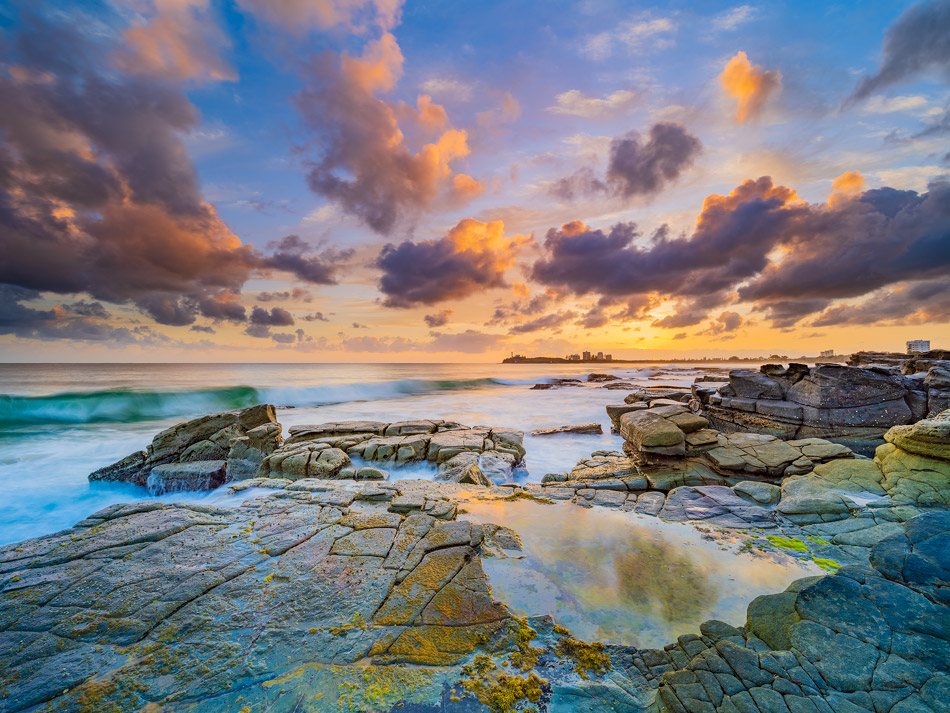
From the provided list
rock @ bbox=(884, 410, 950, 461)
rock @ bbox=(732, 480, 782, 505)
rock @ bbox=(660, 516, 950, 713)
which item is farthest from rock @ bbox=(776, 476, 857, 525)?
rock @ bbox=(660, 516, 950, 713)

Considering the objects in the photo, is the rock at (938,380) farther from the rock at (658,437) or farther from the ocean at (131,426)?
the ocean at (131,426)

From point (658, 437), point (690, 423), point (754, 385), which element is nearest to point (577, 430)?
point (754, 385)

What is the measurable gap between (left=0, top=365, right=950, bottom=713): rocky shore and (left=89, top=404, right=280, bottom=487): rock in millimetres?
4117

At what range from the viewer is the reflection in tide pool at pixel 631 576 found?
3.07 metres

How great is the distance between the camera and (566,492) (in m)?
6.61

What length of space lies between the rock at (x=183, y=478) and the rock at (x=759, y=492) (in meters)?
11.6

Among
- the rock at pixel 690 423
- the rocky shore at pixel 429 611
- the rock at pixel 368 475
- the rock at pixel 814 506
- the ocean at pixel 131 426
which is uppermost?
the rock at pixel 690 423

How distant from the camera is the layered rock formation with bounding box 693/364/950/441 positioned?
30.1 feet

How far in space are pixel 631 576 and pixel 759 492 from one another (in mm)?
3633

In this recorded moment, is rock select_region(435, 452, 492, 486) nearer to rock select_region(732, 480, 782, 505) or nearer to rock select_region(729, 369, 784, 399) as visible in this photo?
A: rock select_region(732, 480, 782, 505)

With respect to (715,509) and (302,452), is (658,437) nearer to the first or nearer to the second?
(715,509)

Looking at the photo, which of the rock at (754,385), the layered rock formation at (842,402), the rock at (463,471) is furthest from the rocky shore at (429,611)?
the rock at (754,385)

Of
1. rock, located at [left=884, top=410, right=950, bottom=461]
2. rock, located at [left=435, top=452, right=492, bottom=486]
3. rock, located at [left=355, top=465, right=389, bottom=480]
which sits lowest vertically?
rock, located at [left=435, top=452, right=492, bottom=486]

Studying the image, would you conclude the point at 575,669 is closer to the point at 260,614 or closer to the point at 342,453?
the point at 260,614
